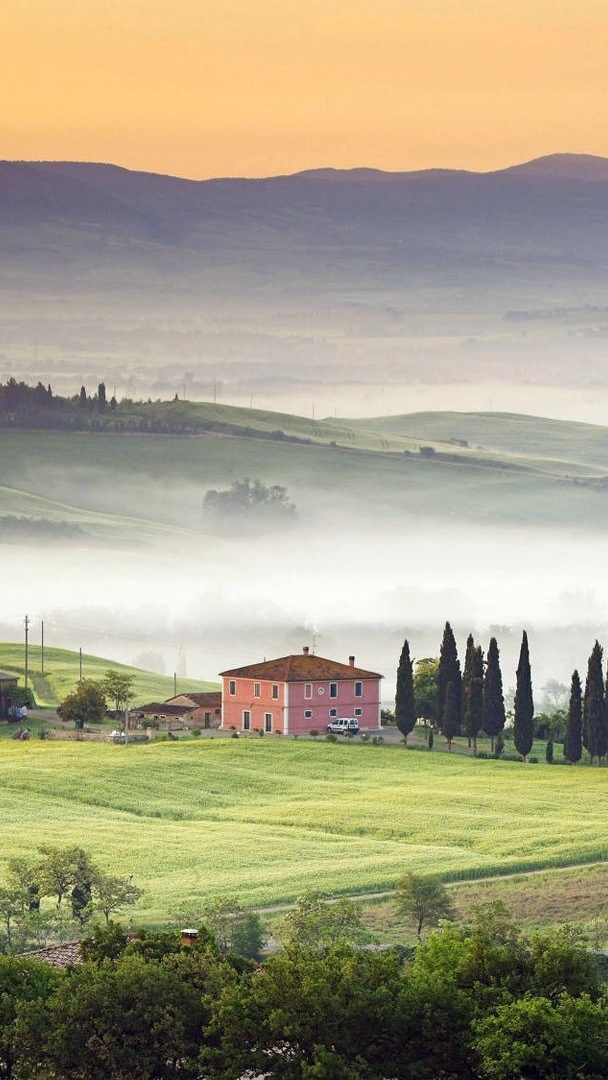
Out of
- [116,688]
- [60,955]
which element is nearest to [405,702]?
[116,688]

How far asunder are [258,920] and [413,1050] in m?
34.3

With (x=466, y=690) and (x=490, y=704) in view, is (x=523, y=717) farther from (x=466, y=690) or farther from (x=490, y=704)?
(x=466, y=690)

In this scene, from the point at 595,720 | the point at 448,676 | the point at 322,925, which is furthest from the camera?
the point at 448,676

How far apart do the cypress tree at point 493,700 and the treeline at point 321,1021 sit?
9498cm

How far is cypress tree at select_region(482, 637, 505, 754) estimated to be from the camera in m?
151

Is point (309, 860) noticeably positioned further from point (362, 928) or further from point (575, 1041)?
point (575, 1041)

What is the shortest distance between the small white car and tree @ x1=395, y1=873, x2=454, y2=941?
6120 cm

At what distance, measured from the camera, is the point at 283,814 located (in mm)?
118812

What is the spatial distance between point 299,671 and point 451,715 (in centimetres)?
1133

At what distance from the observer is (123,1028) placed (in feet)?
178

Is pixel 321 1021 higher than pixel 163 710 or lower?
lower

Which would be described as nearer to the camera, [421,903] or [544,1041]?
[544,1041]

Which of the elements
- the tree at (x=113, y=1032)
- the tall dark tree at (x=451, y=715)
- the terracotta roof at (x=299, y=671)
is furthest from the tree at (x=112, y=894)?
the terracotta roof at (x=299, y=671)

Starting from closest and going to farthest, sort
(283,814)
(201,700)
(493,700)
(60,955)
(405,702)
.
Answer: (60,955), (283,814), (405,702), (493,700), (201,700)
